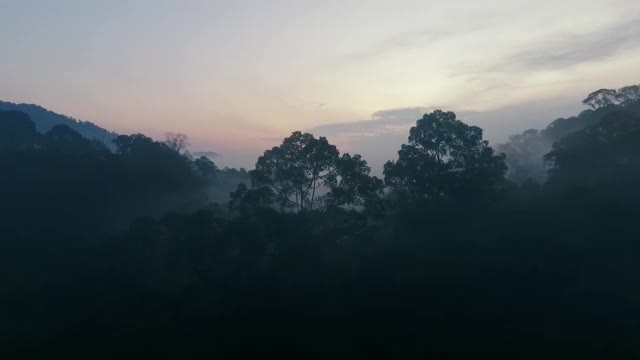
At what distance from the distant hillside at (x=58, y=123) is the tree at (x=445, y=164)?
122 m

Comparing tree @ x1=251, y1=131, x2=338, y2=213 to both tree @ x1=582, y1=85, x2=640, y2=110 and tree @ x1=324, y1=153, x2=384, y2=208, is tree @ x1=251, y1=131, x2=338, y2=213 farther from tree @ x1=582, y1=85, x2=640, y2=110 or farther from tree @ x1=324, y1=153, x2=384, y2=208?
tree @ x1=582, y1=85, x2=640, y2=110

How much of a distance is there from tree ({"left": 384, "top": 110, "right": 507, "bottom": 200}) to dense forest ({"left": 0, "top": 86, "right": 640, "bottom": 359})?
0.16m

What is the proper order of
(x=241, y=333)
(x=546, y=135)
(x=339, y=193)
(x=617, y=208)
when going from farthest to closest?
1. (x=546, y=135)
2. (x=339, y=193)
3. (x=617, y=208)
4. (x=241, y=333)

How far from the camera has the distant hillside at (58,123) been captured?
142375 mm

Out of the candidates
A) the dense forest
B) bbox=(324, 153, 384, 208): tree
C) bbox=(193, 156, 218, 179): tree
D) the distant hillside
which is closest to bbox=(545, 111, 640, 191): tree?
the dense forest

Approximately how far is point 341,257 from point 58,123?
144 m

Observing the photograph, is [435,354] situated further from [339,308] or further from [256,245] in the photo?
[256,245]

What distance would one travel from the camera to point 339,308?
2755cm

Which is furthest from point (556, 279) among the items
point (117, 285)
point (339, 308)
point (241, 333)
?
point (117, 285)

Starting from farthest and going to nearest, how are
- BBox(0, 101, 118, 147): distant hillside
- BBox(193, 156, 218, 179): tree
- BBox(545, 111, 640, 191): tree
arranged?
BBox(0, 101, 118, 147): distant hillside < BBox(193, 156, 218, 179): tree < BBox(545, 111, 640, 191): tree

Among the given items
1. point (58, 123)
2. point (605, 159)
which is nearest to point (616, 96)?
point (605, 159)

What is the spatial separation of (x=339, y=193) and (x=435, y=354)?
16330 millimetres

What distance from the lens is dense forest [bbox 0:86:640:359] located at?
949 inches

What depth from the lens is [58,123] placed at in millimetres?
148250
